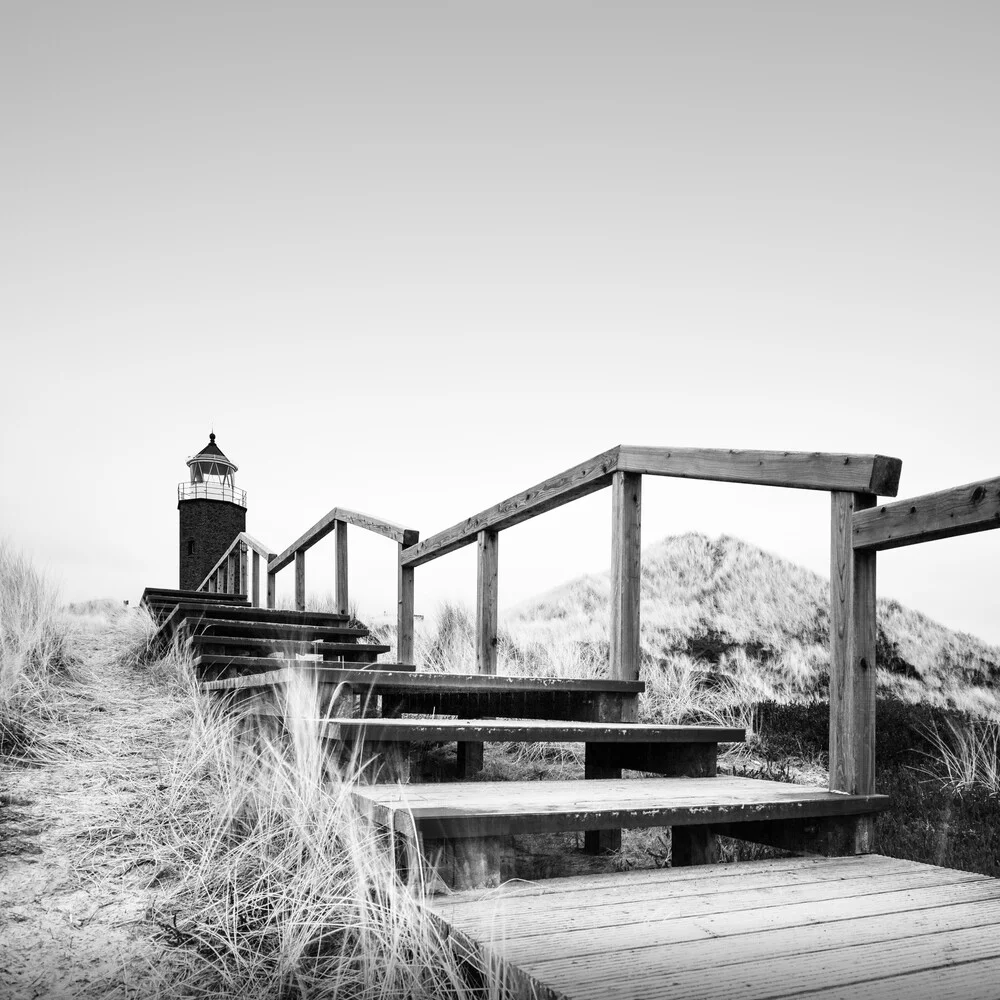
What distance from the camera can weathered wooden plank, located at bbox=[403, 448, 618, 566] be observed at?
403 cm

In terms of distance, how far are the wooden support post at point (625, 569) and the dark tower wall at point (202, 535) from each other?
70.4 feet

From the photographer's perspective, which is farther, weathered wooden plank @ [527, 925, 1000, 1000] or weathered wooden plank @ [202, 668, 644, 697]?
weathered wooden plank @ [202, 668, 644, 697]

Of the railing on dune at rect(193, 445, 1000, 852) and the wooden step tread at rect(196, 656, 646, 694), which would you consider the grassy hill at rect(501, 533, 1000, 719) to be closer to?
the railing on dune at rect(193, 445, 1000, 852)

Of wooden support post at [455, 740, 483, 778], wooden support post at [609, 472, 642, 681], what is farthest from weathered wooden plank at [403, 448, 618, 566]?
wooden support post at [455, 740, 483, 778]

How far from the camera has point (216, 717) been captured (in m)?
4.24

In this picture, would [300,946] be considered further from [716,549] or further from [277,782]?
[716,549]

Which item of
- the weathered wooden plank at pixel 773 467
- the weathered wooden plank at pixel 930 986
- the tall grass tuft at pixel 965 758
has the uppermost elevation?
the weathered wooden plank at pixel 773 467

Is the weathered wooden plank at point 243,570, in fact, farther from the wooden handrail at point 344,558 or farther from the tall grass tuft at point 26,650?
the tall grass tuft at point 26,650

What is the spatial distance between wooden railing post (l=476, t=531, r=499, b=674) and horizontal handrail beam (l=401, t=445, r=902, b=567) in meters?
0.10

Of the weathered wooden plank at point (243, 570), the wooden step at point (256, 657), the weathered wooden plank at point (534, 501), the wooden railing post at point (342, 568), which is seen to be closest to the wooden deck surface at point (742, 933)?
the weathered wooden plank at point (534, 501)

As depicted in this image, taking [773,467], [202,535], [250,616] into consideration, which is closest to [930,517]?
[773,467]

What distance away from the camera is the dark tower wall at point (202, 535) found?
23453 millimetres

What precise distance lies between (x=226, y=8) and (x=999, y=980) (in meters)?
15.0

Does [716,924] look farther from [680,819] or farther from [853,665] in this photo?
[853,665]
